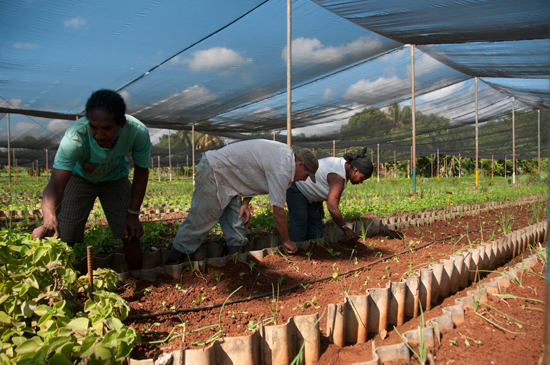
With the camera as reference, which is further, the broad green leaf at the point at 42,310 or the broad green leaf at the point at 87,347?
the broad green leaf at the point at 42,310

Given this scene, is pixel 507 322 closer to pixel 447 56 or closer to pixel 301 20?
pixel 301 20

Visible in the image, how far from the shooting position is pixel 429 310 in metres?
2.16

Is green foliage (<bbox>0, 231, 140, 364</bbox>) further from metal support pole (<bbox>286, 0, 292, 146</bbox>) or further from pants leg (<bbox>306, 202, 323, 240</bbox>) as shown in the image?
metal support pole (<bbox>286, 0, 292, 146</bbox>)

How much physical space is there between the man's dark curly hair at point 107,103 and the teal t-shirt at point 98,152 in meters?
0.19

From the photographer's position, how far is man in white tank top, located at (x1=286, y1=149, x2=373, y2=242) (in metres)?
2.91

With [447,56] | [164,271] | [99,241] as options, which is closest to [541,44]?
[447,56]

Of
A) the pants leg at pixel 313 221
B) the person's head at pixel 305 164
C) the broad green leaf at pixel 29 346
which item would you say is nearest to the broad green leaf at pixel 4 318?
the broad green leaf at pixel 29 346

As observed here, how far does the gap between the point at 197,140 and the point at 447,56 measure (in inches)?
421

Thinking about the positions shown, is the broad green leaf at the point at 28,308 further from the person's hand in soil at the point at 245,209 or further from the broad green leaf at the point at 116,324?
the person's hand in soil at the point at 245,209

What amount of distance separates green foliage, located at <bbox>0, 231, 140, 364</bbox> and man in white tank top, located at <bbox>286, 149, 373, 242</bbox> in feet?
6.37

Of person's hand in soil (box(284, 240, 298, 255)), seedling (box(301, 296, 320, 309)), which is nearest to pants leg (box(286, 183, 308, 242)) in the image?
person's hand in soil (box(284, 240, 298, 255))

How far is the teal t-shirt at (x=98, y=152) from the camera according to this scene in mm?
1879

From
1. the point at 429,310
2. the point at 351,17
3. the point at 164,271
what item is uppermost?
the point at 351,17

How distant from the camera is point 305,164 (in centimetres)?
241
